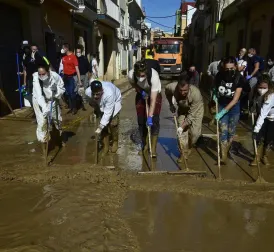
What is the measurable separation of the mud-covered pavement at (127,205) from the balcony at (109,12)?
15598 millimetres

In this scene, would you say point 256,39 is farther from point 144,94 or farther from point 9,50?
point 144,94

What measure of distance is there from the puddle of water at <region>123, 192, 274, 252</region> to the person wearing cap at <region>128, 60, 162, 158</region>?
5.02ft

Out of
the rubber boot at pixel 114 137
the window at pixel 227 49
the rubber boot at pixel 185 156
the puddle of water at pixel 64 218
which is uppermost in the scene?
the window at pixel 227 49

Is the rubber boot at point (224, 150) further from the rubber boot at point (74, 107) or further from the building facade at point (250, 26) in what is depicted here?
the building facade at point (250, 26)

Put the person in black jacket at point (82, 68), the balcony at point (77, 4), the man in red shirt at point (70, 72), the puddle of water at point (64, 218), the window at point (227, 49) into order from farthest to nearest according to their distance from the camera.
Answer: the window at point (227, 49) < the balcony at point (77, 4) < the person in black jacket at point (82, 68) < the man in red shirt at point (70, 72) < the puddle of water at point (64, 218)

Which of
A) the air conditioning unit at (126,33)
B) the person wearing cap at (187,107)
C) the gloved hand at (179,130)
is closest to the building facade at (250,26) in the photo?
the person wearing cap at (187,107)

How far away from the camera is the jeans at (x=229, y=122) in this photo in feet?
16.6

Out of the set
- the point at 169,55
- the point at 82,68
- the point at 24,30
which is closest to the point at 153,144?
the point at 82,68

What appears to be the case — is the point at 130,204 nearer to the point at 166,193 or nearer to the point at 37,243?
the point at 166,193

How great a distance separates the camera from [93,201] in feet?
12.5

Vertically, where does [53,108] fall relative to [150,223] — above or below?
above

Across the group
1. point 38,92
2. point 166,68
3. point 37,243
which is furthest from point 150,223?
point 166,68

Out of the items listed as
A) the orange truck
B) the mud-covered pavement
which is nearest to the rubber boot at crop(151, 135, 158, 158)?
the mud-covered pavement

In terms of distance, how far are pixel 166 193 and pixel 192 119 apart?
1.41 m
